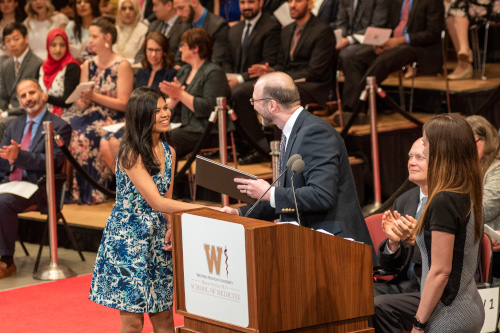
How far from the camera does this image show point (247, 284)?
3125 millimetres

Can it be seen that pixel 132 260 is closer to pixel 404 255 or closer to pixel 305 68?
pixel 404 255

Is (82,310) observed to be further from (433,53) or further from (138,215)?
(433,53)

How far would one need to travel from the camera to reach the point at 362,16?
8797mm

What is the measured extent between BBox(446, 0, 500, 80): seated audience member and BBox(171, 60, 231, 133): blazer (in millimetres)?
2951

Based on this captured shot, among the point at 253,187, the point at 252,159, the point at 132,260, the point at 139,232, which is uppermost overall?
the point at 253,187

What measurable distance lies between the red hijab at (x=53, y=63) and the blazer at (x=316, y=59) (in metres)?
2.13

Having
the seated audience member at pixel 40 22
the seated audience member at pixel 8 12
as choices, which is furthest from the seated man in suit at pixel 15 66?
the seated audience member at pixel 8 12

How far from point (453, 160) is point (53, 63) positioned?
609 cm

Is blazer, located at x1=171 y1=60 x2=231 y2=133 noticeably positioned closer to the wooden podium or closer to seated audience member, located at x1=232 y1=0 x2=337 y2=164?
A: seated audience member, located at x1=232 y1=0 x2=337 y2=164

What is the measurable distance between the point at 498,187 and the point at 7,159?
410 cm

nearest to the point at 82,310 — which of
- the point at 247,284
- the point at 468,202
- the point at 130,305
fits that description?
the point at 130,305

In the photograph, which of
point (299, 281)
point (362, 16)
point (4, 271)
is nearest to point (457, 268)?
point (299, 281)

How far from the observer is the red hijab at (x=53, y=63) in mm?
8477

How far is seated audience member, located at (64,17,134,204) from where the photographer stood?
8.01 m
